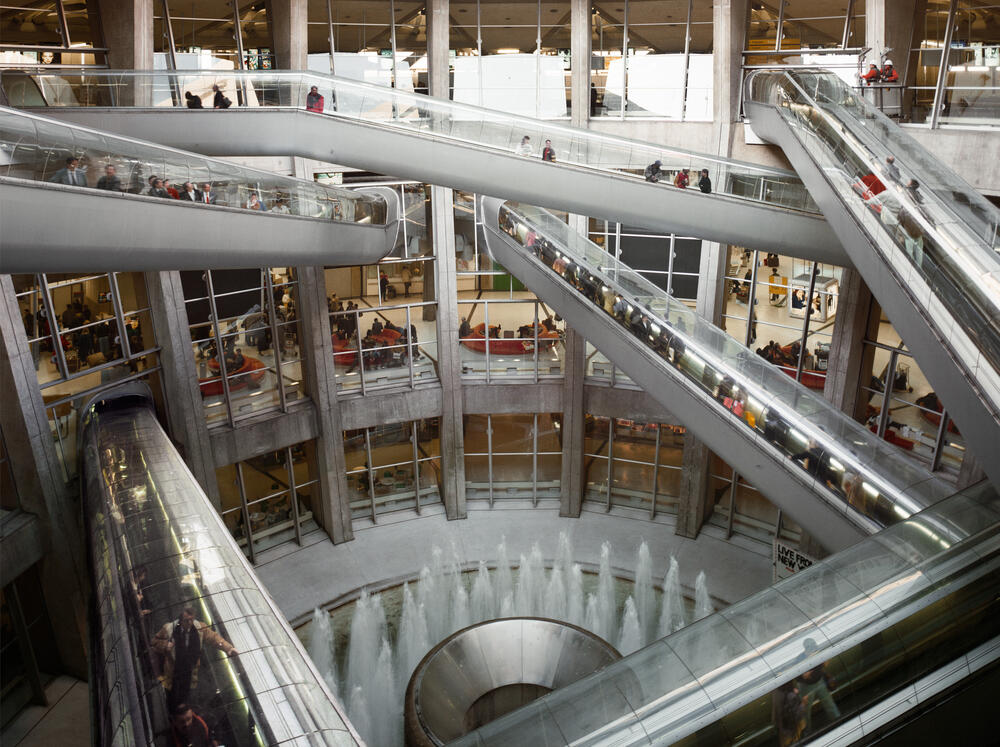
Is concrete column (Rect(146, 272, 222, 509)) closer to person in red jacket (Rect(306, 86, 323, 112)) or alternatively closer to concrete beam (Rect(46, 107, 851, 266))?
concrete beam (Rect(46, 107, 851, 266))

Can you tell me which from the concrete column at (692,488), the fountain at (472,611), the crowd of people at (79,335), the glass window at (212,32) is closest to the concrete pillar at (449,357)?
the fountain at (472,611)

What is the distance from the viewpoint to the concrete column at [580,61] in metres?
18.6

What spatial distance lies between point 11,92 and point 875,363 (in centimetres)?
1866

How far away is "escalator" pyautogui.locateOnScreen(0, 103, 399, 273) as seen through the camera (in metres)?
7.54

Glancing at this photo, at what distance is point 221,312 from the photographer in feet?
60.5

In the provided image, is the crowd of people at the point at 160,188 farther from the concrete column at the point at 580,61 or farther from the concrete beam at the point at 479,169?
the concrete column at the point at 580,61

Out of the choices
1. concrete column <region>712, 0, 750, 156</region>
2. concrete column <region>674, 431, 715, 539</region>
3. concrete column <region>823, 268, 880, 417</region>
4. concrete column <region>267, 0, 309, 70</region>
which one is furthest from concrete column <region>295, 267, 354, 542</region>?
concrete column <region>823, 268, 880, 417</region>

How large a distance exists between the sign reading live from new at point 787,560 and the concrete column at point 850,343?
3782 millimetres

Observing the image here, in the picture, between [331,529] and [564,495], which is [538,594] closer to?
[564,495]

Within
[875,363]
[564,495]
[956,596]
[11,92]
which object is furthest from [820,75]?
[11,92]

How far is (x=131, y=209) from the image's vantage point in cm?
871

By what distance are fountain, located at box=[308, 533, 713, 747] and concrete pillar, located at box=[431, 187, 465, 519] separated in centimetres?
213

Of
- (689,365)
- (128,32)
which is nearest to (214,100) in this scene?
(128,32)

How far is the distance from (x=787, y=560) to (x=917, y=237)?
27.2 ft
